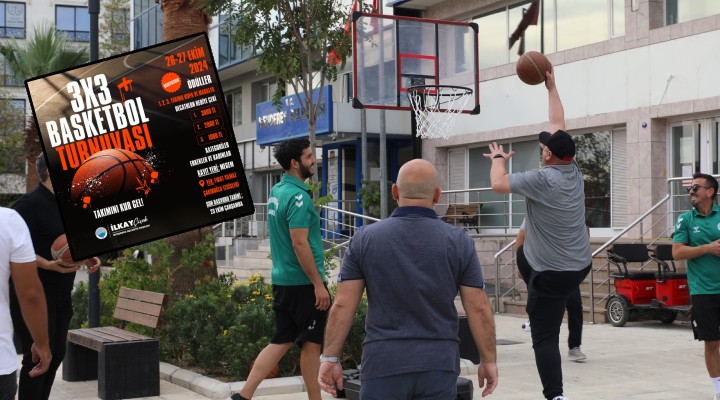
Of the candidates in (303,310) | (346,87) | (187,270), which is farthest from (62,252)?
(346,87)

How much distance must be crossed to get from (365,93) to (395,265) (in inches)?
520

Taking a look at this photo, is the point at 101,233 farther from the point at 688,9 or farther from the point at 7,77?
the point at 7,77

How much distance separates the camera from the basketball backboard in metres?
17.2

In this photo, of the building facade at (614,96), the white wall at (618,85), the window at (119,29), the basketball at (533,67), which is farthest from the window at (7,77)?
the basketball at (533,67)

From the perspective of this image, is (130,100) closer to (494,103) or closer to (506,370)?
(506,370)

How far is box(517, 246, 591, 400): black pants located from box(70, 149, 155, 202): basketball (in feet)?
9.26

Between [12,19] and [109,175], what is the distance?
57.7 m

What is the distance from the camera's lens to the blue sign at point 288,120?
85.3ft

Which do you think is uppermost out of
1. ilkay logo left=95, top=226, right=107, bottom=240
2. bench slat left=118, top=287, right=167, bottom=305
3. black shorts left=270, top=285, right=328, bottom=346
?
ilkay logo left=95, top=226, right=107, bottom=240

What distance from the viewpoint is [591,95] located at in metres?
20.7

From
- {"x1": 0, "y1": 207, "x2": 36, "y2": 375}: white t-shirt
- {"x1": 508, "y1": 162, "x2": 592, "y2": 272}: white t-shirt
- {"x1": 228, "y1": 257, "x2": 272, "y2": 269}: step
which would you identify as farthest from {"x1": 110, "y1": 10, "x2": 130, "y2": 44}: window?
{"x1": 0, "y1": 207, "x2": 36, "y2": 375}: white t-shirt

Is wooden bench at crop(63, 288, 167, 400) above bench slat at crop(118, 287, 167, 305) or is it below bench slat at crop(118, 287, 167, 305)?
below

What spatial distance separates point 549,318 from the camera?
684 cm

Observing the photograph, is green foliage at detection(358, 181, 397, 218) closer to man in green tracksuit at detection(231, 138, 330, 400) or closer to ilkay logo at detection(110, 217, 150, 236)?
man in green tracksuit at detection(231, 138, 330, 400)
